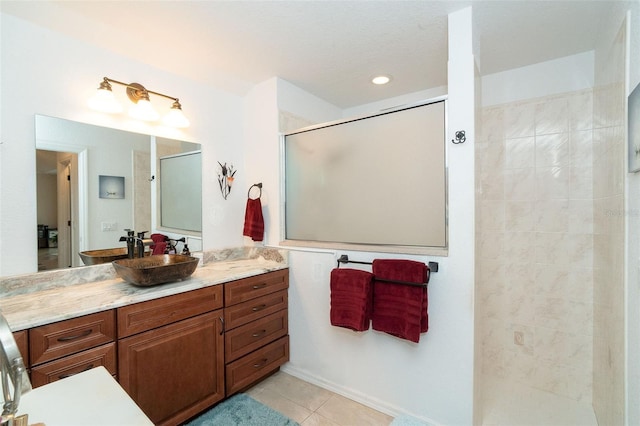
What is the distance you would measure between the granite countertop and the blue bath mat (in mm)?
833

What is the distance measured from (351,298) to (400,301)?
12.1 inches

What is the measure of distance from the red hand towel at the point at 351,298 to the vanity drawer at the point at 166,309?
76 cm

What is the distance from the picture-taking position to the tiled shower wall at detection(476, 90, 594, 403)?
6.73 ft

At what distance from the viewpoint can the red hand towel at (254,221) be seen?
2488 millimetres

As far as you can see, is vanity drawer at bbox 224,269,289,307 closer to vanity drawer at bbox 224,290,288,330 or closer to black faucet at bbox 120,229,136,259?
vanity drawer at bbox 224,290,288,330

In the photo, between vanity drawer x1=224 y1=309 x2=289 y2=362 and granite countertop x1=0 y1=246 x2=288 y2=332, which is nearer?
granite countertop x1=0 y1=246 x2=288 y2=332

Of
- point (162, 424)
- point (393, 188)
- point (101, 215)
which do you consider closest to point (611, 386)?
point (393, 188)

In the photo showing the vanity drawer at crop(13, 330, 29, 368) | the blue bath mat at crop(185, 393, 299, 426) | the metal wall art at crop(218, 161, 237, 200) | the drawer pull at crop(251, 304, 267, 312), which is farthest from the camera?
the metal wall art at crop(218, 161, 237, 200)

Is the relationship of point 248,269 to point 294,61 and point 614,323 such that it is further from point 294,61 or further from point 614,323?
point 614,323

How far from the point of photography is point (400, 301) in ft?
5.81

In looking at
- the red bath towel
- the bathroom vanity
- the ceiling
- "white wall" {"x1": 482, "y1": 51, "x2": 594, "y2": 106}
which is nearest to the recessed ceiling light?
the ceiling

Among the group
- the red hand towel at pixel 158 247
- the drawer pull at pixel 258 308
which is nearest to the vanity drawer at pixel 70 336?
the red hand towel at pixel 158 247

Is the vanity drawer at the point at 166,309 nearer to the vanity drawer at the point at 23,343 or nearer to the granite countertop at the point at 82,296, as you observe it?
the granite countertop at the point at 82,296

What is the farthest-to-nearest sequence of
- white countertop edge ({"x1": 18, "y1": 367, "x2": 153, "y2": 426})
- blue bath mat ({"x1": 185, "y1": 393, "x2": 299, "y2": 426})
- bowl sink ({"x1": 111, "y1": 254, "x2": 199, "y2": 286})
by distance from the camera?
blue bath mat ({"x1": 185, "y1": 393, "x2": 299, "y2": 426}) < bowl sink ({"x1": 111, "y1": 254, "x2": 199, "y2": 286}) < white countertop edge ({"x1": 18, "y1": 367, "x2": 153, "y2": 426})
